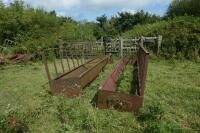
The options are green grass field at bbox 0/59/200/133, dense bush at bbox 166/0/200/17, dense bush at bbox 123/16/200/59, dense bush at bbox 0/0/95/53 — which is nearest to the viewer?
green grass field at bbox 0/59/200/133

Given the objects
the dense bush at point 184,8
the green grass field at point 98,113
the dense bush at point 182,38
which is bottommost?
the green grass field at point 98,113

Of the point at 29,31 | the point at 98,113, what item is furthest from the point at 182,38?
the point at 98,113

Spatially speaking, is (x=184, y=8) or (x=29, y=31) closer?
(x=29, y=31)

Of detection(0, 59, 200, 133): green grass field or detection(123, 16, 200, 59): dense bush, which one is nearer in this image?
detection(0, 59, 200, 133): green grass field

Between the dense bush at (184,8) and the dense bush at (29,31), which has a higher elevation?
the dense bush at (184,8)

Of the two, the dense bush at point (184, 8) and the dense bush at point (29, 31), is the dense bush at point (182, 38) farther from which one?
the dense bush at point (184, 8)

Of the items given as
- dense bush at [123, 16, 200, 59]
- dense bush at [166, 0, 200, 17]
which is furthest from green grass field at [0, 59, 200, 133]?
dense bush at [166, 0, 200, 17]

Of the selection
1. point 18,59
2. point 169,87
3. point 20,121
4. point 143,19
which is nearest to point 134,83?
point 169,87

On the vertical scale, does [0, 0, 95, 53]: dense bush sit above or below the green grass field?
above

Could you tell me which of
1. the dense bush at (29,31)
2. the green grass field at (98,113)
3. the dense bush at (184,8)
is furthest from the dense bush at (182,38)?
the dense bush at (184,8)

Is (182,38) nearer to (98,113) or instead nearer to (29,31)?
(29,31)

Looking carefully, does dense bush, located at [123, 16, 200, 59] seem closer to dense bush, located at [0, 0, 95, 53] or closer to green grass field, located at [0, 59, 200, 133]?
green grass field, located at [0, 59, 200, 133]

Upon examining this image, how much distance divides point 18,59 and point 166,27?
7.84 m

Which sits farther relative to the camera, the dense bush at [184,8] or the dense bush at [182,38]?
the dense bush at [184,8]
